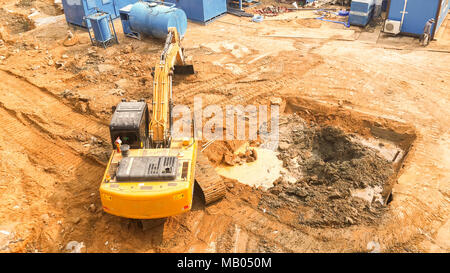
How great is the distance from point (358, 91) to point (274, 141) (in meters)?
4.12

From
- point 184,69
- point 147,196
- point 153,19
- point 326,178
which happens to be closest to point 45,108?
point 184,69

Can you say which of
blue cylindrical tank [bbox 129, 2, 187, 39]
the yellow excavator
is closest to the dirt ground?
blue cylindrical tank [bbox 129, 2, 187, 39]

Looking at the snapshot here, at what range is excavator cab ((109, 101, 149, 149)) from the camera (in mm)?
8000

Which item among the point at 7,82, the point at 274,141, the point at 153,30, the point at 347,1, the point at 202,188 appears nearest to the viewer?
the point at 202,188

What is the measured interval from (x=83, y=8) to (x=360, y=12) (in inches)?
579

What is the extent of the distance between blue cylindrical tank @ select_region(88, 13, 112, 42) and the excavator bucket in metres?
5.29

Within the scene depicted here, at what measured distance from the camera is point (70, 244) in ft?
26.0

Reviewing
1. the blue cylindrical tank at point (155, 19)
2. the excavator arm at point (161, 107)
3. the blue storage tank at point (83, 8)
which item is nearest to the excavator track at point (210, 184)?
the excavator arm at point (161, 107)

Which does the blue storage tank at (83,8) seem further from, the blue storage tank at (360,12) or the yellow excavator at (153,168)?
the blue storage tank at (360,12)

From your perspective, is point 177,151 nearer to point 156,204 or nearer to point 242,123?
point 156,204

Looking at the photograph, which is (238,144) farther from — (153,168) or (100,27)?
(100,27)

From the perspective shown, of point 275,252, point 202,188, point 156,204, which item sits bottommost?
point 275,252

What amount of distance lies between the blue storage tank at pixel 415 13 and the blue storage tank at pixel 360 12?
4.14 ft

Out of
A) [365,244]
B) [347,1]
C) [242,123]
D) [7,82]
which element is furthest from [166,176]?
[347,1]
